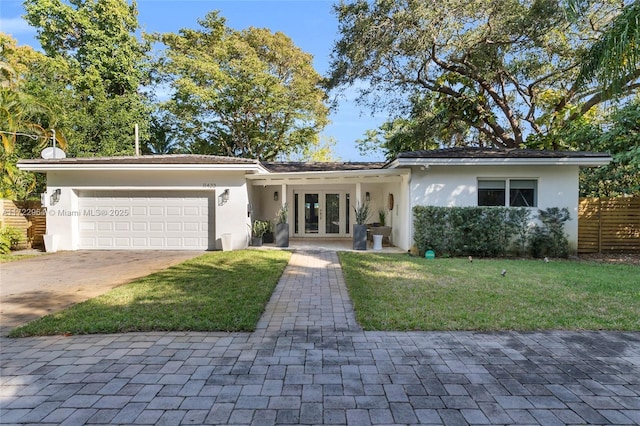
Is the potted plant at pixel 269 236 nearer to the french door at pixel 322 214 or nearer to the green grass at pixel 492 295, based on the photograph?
A: the french door at pixel 322 214

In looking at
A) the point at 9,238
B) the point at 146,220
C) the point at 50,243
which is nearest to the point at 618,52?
the point at 146,220

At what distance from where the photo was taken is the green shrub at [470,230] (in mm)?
9867

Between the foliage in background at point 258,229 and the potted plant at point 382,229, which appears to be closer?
the foliage in background at point 258,229

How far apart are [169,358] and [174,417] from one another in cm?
107

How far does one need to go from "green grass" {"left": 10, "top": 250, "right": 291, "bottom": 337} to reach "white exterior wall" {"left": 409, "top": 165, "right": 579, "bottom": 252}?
17.7 ft

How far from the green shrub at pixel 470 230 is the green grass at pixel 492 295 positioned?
3.91ft

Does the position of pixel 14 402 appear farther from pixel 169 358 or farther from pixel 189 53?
pixel 189 53

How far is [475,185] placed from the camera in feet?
34.3

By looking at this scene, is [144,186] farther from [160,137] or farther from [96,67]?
[96,67]

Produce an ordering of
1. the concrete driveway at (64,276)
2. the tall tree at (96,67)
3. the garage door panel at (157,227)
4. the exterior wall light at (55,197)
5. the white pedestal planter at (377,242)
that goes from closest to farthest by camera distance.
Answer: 1. the concrete driveway at (64,276)
2. the exterior wall light at (55,197)
3. the white pedestal planter at (377,242)
4. the garage door panel at (157,227)
5. the tall tree at (96,67)

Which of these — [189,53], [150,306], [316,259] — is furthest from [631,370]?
[189,53]

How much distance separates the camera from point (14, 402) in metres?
2.73

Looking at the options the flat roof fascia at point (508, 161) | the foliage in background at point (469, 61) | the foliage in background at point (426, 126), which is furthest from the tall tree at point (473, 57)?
the flat roof fascia at point (508, 161)

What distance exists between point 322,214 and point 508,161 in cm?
782
